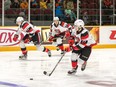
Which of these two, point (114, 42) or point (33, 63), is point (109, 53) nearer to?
point (114, 42)

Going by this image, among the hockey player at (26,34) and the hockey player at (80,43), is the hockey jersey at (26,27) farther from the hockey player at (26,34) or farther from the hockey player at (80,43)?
the hockey player at (80,43)

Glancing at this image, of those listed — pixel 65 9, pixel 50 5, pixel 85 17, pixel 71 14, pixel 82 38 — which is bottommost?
pixel 82 38

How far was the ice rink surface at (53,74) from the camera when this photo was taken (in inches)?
237

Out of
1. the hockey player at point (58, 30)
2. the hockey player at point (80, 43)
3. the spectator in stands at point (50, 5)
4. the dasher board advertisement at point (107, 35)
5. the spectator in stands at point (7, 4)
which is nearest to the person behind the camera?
the hockey player at point (80, 43)

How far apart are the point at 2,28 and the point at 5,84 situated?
20.0 feet

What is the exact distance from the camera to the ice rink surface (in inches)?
237

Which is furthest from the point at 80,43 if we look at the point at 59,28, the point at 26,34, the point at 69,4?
the point at 69,4

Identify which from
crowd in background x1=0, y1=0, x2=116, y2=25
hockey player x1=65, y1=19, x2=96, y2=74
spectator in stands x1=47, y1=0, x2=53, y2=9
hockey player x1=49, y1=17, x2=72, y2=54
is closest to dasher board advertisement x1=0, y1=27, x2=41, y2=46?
crowd in background x1=0, y1=0, x2=116, y2=25

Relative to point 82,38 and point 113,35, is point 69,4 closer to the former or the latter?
point 113,35

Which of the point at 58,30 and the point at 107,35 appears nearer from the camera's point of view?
the point at 58,30

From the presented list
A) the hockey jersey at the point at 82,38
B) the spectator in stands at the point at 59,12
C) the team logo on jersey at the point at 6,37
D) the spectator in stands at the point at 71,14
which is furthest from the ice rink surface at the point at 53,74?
the spectator in stands at the point at 71,14

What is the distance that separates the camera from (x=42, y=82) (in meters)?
6.12

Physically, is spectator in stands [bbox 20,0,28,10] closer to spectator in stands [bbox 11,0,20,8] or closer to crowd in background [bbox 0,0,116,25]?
crowd in background [bbox 0,0,116,25]

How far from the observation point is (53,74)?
702 centimetres
